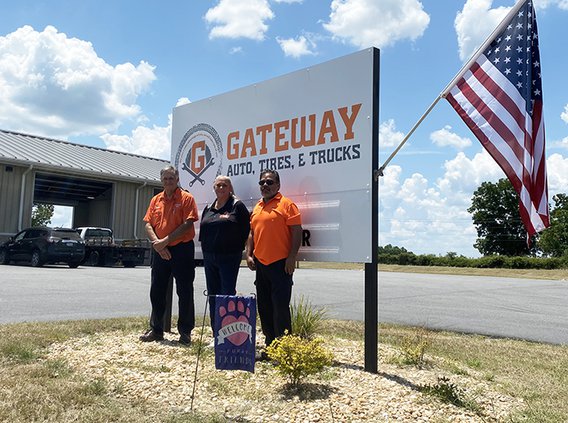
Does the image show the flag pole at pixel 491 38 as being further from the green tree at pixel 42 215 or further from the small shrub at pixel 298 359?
the green tree at pixel 42 215

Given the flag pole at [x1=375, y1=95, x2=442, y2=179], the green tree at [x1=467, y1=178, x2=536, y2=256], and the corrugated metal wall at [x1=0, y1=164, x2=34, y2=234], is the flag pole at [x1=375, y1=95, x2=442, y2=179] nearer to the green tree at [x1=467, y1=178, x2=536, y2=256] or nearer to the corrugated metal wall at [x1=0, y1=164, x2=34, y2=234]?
the corrugated metal wall at [x1=0, y1=164, x2=34, y2=234]

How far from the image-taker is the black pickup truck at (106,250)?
2303 cm

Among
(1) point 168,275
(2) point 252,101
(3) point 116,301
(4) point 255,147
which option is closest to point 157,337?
(1) point 168,275

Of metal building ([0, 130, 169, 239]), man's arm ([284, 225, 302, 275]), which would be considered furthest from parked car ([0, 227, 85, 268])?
man's arm ([284, 225, 302, 275])

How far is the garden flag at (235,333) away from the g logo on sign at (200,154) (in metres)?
3.09

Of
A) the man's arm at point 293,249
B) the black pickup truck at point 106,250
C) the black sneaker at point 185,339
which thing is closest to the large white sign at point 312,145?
the man's arm at point 293,249

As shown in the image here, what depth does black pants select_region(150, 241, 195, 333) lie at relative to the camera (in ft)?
20.5

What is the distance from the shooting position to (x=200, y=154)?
25.0ft

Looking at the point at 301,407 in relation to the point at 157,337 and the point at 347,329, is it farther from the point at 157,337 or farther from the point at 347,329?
the point at 347,329

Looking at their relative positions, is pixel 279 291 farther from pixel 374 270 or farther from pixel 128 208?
pixel 128 208

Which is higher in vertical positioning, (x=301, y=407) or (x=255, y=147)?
(x=255, y=147)

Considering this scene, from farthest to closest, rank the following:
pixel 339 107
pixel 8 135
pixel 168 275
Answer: pixel 8 135 < pixel 168 275 < pixel 339 107

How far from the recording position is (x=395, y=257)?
55250mm

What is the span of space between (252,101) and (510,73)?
3.19m
